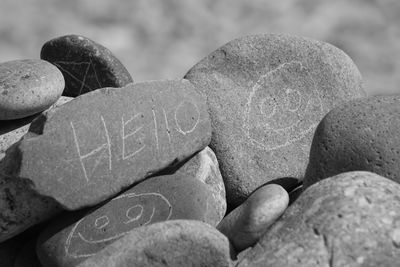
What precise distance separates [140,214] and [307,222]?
129 centimetres

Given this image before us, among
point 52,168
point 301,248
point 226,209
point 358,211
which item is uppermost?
point 358,211

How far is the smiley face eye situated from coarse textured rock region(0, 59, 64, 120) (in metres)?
0.93

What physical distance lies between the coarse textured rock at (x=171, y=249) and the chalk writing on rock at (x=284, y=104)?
6.45 ft

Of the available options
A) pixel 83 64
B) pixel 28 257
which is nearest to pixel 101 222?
pixel 28 257

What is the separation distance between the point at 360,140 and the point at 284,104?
4.47 feet

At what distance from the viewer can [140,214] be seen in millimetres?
3902

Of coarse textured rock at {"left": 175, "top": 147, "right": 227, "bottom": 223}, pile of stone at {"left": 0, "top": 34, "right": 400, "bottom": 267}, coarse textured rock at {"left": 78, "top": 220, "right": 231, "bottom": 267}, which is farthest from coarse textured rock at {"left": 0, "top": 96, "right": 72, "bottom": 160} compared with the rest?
coarse textured rock at {"left": 78, "top": 220, "right": 231, "bottom": 267}

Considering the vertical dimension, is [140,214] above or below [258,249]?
below

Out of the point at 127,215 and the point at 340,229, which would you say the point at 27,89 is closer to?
the point at 127,215

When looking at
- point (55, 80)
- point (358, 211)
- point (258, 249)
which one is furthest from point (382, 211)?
point (55, 80)

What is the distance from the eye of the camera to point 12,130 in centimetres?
448

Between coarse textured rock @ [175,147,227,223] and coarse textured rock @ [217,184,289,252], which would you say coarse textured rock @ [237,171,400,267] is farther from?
coarse textured rock @ [175,147,227,223]

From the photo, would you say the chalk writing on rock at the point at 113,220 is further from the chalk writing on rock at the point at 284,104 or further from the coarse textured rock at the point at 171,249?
the chalk writing on rock at the point at 284,104

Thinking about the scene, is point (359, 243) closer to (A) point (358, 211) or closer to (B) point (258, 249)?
(A) point (358, 211)
